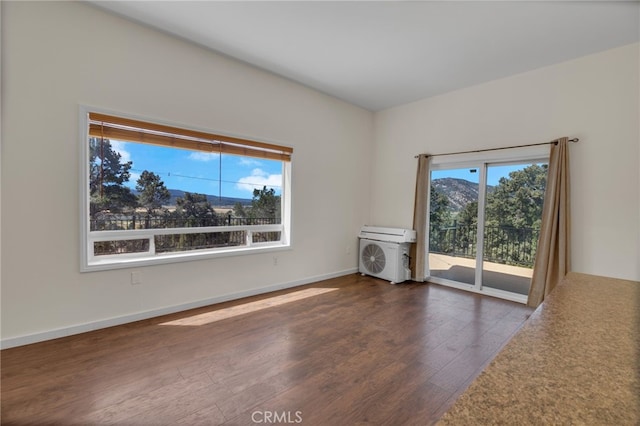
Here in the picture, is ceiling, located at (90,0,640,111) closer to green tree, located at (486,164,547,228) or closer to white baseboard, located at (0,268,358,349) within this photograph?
green tree, located at (486,164,547,228)

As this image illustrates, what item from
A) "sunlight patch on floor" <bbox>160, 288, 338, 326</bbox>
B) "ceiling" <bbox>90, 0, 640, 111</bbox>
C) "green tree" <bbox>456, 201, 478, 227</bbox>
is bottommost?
"sunlight patch on floor" <bbox>160, 288, 338, 326</bbox>

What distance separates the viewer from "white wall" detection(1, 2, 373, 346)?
2293 millimetres

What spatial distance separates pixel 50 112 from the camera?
2.42 meters

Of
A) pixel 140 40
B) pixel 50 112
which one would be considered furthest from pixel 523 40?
pixel 50 112

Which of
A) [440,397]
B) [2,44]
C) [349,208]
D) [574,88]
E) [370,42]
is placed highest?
[370,42]

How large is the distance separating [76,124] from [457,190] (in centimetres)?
468

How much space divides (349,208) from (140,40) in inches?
139

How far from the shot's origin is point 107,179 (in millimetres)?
2824

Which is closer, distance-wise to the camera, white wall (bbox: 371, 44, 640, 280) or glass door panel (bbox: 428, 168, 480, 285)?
white wall (bbox: 371, 44, 640, 280)

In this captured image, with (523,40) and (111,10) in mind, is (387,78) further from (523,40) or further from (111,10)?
(111,10)

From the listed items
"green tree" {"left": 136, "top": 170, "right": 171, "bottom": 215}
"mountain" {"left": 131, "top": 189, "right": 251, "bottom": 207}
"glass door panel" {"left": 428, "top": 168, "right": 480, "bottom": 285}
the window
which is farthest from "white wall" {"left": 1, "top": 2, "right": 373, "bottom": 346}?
"glass door panel" {"left": 428, "top": 168, "right": 480, "bottom": 285}

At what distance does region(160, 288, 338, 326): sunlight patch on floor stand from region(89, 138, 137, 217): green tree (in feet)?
4.29

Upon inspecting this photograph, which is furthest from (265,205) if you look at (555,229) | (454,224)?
(555,229)

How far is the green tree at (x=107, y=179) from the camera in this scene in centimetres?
273
